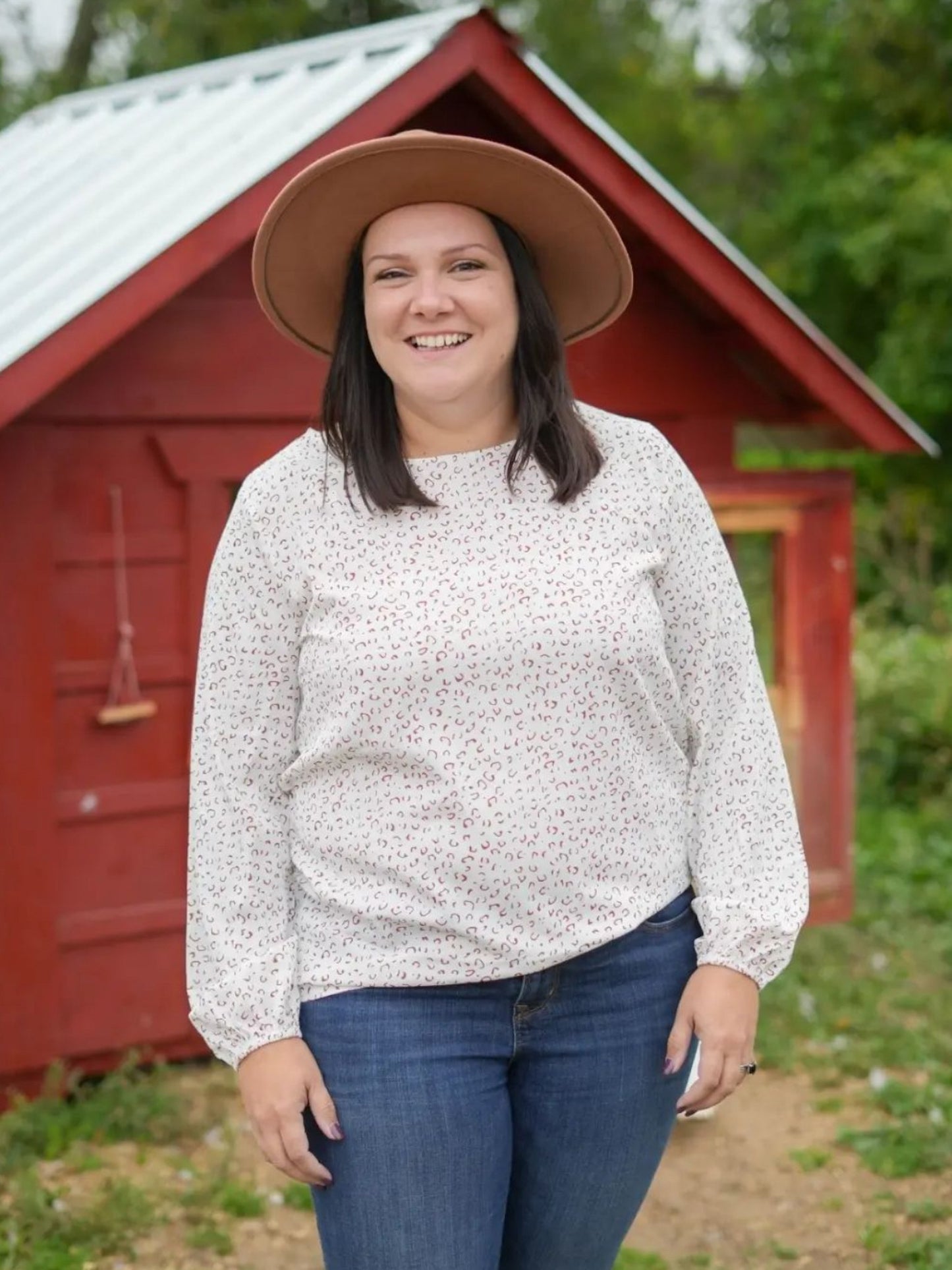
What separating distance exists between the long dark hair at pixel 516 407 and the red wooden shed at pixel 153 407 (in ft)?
8.57

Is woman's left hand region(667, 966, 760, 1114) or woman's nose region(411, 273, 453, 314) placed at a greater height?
woman's nose region(411, 273, 453, 314)

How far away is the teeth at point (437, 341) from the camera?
7.45 feet

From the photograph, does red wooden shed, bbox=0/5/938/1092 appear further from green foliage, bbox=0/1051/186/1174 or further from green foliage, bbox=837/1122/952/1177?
green foliage, bbox=837/1122/952/1177

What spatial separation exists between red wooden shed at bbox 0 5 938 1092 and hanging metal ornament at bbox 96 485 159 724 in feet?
0.04

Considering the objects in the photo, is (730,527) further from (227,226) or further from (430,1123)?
(430,1123)

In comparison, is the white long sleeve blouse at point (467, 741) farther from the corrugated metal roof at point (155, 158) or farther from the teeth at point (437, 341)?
the corrugated metal roof at point (155, 158)

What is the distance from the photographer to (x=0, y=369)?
4727 millimetres

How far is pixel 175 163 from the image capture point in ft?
20.0

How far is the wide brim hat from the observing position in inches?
91.5

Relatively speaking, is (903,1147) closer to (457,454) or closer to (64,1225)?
(64,1225)

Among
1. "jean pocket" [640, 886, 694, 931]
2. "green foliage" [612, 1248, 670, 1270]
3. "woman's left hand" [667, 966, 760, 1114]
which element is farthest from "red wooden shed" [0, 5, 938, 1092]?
"woman's left hand" [667, 966, 760, 1114]

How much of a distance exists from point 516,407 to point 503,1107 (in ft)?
3.11

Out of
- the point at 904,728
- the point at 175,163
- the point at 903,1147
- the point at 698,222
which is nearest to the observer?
the point at 903,1147

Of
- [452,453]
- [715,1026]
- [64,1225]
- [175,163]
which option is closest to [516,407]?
[452,453]
